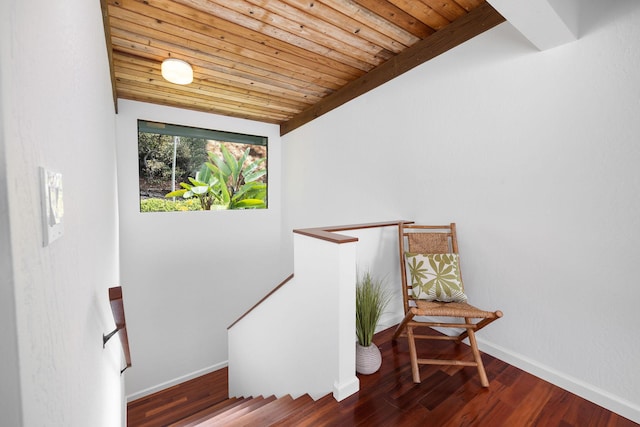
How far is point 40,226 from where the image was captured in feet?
1.54

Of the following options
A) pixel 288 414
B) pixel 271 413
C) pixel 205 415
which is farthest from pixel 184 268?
pixel 288 414

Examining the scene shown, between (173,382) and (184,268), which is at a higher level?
(184,268)

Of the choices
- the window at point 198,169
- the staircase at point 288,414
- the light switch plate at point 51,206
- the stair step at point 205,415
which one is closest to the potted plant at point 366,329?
the staircase at point 288,414

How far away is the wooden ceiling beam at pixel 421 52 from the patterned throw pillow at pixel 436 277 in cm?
175

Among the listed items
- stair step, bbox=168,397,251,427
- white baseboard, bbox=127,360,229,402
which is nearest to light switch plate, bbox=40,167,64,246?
stair step, bbox=168,397,251,427

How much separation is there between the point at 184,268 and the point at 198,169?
143 cm

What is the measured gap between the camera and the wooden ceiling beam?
88.0 inches

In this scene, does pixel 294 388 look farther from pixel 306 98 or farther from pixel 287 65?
pixel 306 98

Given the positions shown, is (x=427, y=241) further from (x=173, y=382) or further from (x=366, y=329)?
(x=173, y=382)

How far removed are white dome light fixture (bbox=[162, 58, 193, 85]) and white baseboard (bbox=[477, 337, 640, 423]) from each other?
344 cm

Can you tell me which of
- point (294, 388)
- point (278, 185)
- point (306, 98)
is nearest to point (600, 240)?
point (294, 388)

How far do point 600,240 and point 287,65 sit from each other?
288cm

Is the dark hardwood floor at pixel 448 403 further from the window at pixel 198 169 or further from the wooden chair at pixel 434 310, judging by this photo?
the window at pixel 198 169

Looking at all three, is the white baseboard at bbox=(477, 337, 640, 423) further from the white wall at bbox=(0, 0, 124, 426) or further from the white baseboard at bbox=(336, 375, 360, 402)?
the white wall at bbox=(0, 0, 124, 426)
